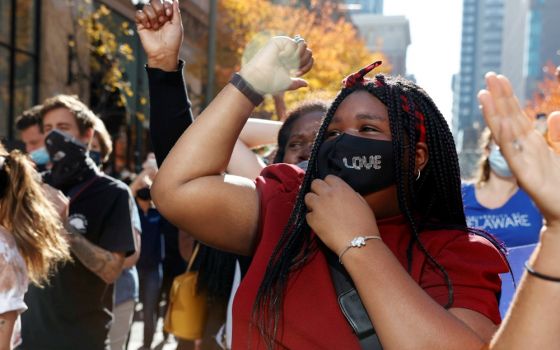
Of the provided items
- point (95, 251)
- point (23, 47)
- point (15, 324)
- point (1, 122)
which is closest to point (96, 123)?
point (95, 251)

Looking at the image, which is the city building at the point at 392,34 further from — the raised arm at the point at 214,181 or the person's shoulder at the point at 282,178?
the raised arm at the point at 214,181

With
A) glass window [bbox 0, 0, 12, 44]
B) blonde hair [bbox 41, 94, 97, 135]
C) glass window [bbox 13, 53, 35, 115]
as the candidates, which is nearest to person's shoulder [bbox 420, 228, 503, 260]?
blonde hair [bbox 41, 94, 97, 135]

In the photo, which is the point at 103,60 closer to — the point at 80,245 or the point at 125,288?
the point at 125,288


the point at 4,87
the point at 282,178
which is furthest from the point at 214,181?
the point at 4,87

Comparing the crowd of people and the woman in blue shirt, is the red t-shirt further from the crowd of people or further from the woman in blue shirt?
the woman in blue shirt

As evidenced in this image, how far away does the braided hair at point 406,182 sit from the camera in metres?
2.08

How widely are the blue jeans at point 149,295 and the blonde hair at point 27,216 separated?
15.9 feet

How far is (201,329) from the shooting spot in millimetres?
4652

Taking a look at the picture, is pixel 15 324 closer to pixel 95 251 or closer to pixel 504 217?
pixel 95 251

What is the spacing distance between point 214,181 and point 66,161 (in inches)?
100

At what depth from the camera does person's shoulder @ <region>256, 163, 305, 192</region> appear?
92.4 inches

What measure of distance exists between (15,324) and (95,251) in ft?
3.28

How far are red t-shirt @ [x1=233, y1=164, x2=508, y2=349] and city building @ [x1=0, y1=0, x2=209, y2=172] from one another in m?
11.2

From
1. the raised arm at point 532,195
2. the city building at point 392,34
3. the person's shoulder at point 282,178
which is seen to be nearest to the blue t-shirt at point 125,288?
the person's shoulder at point 282,178
